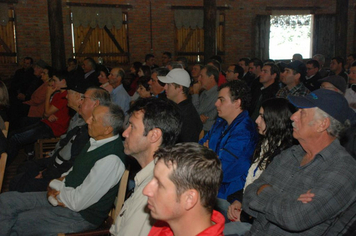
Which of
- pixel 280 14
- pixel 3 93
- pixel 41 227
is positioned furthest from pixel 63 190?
pixel 280 14

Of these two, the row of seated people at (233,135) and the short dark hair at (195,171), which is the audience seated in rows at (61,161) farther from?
A: the short dark hair at (195,171)

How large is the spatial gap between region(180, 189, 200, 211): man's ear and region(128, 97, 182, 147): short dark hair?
85cm

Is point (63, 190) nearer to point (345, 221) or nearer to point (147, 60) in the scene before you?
point (345, 221)

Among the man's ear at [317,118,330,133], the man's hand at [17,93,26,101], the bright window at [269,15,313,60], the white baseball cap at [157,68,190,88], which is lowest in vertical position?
the man's hand at [17,93,26,101]

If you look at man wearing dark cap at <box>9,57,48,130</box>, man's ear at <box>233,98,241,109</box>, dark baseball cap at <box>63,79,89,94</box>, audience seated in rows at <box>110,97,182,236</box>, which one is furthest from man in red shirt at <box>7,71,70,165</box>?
audience seated in rows at <box>110,97,182,236</box>

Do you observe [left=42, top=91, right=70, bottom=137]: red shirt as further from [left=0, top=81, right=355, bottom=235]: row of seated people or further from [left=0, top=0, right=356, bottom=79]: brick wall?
[left=0, top=0, right=356, bottom=79]: brick wall

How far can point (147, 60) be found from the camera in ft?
30.3

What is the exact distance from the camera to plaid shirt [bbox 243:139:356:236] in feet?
5.92

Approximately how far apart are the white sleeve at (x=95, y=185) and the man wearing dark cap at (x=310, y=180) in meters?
0.99

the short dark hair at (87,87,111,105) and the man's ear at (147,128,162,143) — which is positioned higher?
the short dark hair at (87,87,111,105)

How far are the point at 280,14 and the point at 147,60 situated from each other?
18.9 feet

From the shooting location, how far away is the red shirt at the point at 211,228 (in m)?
1.48

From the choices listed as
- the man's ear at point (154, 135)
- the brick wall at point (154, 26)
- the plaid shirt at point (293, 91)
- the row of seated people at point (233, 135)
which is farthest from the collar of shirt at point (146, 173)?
the brick wall at point (154, 26)

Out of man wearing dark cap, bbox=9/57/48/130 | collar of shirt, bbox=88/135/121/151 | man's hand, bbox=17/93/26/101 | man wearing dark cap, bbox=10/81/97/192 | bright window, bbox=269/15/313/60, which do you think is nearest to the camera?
collar of shirt, bbox=88/135/121/151
